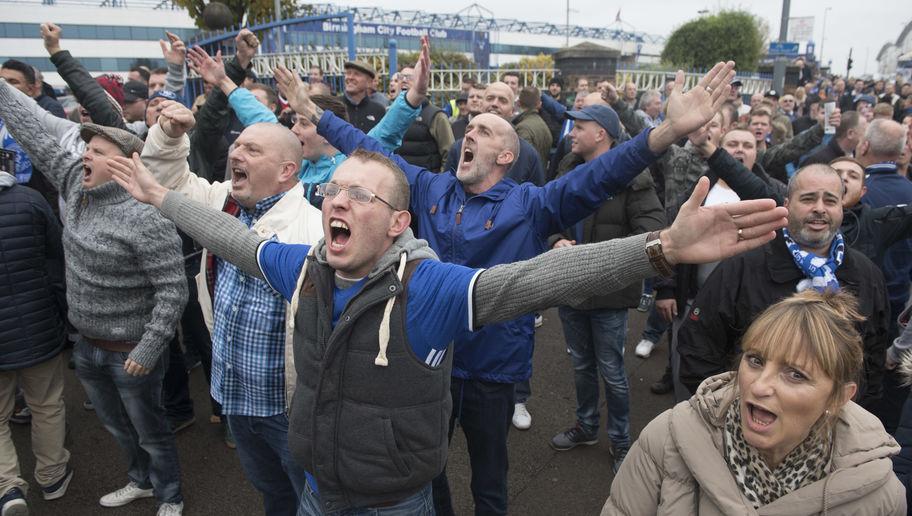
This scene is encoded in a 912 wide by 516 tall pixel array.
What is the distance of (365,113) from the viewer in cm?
637

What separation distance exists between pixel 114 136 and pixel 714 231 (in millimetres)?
2798

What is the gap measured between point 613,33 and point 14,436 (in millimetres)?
77879

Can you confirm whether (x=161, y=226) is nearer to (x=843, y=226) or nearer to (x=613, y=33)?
(x=843, y=226)

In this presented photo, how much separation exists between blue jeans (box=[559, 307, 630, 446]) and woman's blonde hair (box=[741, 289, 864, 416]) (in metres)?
1.80

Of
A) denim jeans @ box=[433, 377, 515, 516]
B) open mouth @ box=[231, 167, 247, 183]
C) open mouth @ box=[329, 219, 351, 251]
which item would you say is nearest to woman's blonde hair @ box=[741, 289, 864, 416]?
denim jeans @ box=[433, 377, 515, 516]

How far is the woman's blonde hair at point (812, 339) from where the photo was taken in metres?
1.73

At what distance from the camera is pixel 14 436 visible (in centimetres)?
430

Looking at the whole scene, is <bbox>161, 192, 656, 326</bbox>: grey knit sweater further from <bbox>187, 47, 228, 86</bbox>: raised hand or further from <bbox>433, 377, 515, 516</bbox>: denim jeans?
<bbox>187, 47, 228, 86</bbox>: raised hand

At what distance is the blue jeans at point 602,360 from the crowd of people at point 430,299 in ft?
0.06

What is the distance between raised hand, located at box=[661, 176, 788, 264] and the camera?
144cm

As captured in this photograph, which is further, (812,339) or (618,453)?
(618,453)

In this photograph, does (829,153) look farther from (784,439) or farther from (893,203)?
(784,439)

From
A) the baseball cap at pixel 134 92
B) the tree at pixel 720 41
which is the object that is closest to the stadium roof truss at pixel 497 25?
the tree at pixel 720 41

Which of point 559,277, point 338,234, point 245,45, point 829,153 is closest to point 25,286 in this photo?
point 245,45
